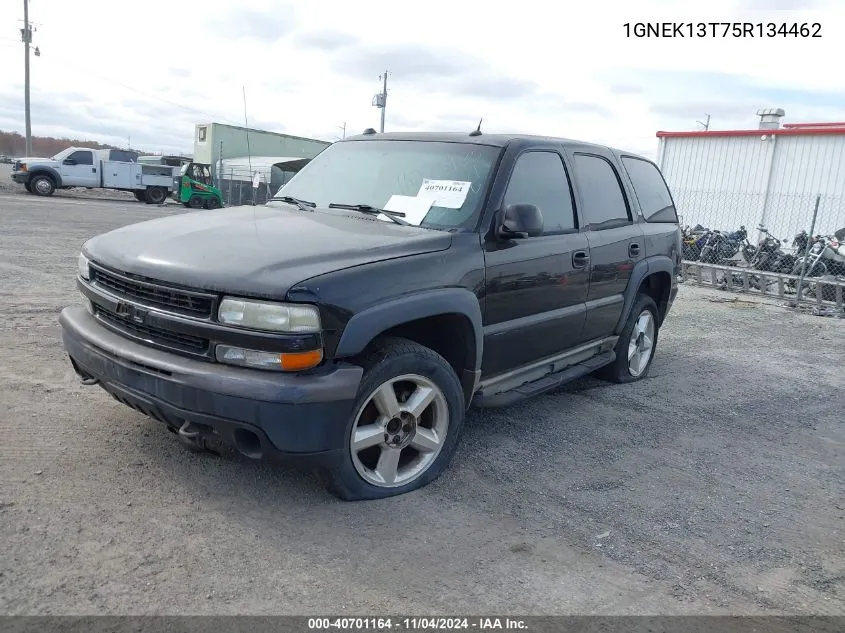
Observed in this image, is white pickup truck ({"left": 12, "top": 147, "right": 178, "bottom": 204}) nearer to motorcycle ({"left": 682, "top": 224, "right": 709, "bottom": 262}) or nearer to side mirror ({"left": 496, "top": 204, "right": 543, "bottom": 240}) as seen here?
motorcycle ({"left": 682, "top": 224, "right": 709, "bottom": 262})

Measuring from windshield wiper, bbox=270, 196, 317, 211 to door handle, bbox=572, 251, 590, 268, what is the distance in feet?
5.51

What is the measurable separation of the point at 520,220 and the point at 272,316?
1520mm

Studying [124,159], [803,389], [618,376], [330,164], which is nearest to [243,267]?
[330,164]

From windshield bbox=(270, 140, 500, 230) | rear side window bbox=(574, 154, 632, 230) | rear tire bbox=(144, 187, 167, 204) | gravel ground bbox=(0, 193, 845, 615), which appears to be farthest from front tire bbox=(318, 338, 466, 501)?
rear tire bbox=(144, 187, 167, 204)

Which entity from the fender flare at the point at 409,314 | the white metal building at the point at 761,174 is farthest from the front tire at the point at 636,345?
the white metal building at the point at 761,174

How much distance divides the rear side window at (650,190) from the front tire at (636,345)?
0.71 metres

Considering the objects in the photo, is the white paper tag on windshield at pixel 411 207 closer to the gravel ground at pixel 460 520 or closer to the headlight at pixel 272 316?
the headlight at pixel 272 316

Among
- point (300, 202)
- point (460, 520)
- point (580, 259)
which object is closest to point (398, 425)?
point (460, 520)

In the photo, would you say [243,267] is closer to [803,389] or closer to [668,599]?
[668,599]

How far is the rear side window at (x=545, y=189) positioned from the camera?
4.30 metres

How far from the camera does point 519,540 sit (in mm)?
3246

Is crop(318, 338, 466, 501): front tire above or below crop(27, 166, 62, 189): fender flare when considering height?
below

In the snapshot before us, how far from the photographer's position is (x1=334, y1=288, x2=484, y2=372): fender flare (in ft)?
10.3

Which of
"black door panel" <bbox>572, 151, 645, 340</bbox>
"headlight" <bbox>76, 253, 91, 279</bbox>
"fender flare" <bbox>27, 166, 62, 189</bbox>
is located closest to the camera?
"headlight" <bbox>76, 253, 91, 279</bbox>
